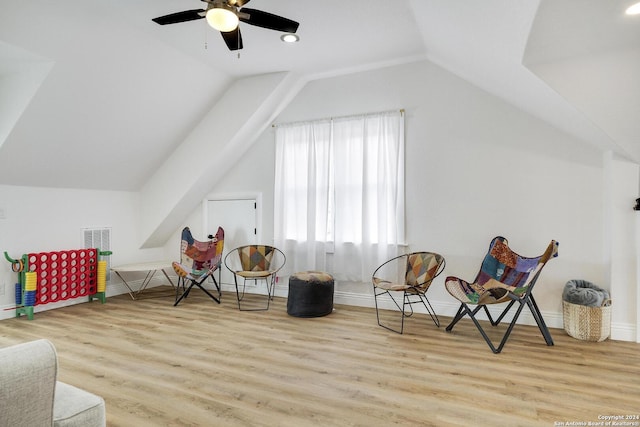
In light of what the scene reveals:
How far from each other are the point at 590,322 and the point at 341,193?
9.29 ft

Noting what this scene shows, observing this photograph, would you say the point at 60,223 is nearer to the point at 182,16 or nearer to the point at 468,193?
the point at 182,16

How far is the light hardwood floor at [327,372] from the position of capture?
220cm

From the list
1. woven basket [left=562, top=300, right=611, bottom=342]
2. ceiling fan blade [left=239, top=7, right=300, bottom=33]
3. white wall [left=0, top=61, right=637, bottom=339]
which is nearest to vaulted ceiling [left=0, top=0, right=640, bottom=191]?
white wall [left=0, top=61, right=637, bottom=339]

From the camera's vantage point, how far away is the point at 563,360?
2992 millimetres

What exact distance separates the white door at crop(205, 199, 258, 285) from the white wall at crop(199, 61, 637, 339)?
1607 millimetres

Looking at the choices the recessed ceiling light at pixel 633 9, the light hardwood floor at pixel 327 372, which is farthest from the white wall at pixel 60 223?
the recessed ceiling light at pixel 633 9

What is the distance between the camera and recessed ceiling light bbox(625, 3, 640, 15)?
92.4 inches

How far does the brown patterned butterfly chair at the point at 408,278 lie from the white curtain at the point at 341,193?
6.5 inches

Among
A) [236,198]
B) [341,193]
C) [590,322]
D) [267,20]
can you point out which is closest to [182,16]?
[267,20]

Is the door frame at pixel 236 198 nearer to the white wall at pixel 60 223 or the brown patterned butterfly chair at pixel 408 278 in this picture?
the white wall at pixel 60 223

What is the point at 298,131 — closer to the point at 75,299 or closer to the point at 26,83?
the point at 26,83

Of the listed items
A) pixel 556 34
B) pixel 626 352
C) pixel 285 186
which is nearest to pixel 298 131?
pixel 285 186

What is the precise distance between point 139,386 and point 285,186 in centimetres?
303

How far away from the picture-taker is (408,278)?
4.17 metres
